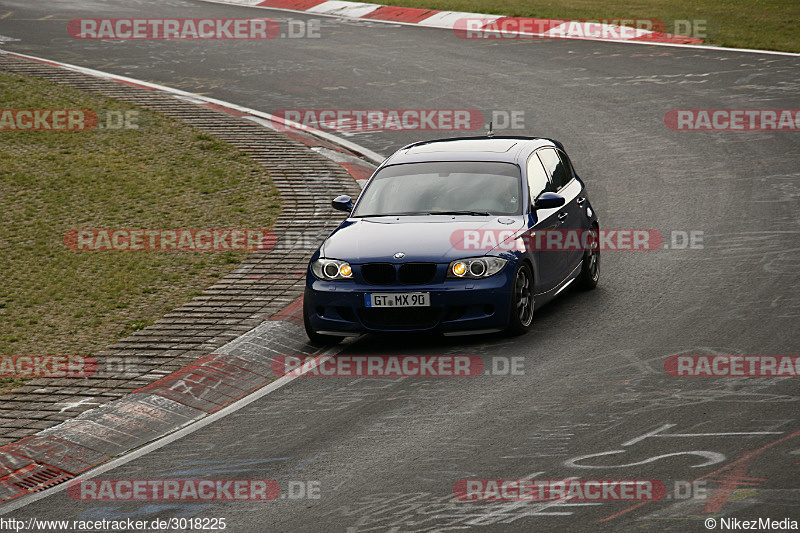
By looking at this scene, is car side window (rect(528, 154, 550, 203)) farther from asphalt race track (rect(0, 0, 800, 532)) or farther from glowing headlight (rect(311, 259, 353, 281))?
glowing headlight (rect(311, 259, 353, 281))

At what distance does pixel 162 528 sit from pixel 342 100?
48.3 ft

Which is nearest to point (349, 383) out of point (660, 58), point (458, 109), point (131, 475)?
point (131, 475)

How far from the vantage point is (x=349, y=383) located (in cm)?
886

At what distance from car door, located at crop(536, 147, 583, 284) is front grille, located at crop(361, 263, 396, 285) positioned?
1982 mm

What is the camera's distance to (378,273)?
375 inches

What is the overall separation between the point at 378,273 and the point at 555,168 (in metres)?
2.97

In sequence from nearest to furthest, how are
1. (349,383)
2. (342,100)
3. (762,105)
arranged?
1. (349,383)
2. (762,105)
3. (342,100)

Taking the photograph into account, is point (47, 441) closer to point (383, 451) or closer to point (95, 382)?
point (95, 382)

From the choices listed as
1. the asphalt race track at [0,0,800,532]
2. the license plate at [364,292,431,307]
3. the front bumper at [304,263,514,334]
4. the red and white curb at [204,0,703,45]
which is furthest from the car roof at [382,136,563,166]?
the red and white curb at [204,0,703,45]

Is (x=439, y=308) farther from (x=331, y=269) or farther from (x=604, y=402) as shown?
(x=604, y=402)

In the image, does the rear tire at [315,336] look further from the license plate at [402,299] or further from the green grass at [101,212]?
the green grass at [101,212]

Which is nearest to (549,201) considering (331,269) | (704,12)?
(331,269)

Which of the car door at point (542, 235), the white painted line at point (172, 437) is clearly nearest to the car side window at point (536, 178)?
the car door at point (542, 235)

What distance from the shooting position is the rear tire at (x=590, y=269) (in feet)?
36.8
